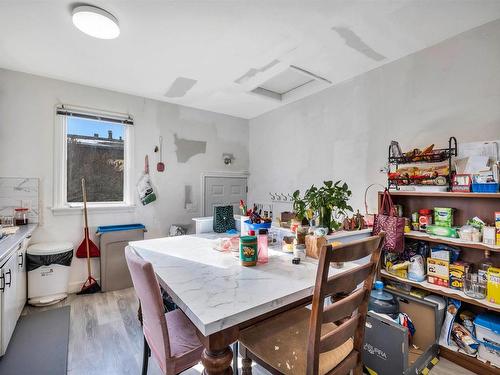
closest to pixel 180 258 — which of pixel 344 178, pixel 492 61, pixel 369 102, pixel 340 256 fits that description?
pixel 340 256

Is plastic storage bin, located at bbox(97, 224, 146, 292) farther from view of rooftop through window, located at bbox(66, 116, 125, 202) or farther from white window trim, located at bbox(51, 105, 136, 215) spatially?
view of rooftop through window, located at bbox(66, 116, 125, 202)

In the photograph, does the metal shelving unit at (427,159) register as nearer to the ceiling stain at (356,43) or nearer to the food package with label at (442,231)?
the food package with label at (442,231)

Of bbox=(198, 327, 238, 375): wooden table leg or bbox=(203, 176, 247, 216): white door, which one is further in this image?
bbox=(203, 176, 247, 216): white door

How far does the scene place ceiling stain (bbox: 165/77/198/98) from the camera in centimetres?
291

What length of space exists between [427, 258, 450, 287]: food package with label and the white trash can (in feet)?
11.4

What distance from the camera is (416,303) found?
1.95m

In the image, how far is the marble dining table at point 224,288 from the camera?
2.91ft

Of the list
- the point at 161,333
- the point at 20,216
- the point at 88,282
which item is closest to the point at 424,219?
the point at 161,333

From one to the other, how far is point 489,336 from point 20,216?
4270mm

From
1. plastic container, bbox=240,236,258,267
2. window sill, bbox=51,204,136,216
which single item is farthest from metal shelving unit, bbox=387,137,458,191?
window sill, bbox=51,204,136,216

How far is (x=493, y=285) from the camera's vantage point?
1647 mm

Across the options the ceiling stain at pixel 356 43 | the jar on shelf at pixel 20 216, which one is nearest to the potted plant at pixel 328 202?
the ceiling stain at pixel 356 43

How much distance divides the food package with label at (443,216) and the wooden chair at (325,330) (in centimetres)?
132

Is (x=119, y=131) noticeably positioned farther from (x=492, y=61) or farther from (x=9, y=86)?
(x=492, y=61)
